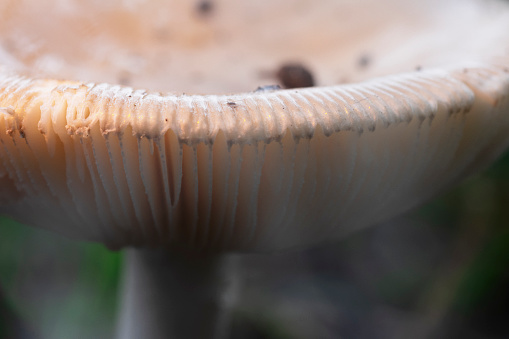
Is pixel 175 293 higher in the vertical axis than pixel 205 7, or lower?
lower

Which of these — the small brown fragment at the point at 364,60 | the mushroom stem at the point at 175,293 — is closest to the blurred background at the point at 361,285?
the mushroom stem at the point at 175,293

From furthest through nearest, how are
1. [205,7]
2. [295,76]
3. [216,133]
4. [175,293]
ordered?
[205,7] → [295,76] → [175,293] → [216,133]

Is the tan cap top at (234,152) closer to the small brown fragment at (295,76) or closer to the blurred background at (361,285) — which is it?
the small brown fragment at (295,76)

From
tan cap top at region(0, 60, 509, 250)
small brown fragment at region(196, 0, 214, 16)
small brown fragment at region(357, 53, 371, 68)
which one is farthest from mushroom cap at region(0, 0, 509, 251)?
small brown fragment at region(196, 0, 214, 16)

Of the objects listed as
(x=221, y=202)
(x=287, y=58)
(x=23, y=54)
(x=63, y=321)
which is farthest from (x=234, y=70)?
(x=63, y=321)

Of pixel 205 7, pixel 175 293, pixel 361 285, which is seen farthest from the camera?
pixel 361 285

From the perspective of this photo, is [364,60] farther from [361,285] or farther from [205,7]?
[361,285]

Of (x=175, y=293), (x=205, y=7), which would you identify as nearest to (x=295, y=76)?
(x=205, y=7)
